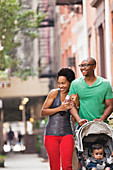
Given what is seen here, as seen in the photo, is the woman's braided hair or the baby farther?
the woman's braided hair

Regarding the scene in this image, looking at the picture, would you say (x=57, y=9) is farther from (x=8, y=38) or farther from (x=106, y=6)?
(x=106, y=6)

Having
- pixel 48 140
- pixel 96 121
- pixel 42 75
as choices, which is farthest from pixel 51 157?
pixel 42 75

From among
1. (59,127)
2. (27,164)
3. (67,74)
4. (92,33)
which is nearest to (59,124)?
(59,127)

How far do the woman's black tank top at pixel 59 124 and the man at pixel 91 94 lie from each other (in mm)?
571

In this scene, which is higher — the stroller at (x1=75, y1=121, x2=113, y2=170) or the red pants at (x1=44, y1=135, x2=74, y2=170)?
the stroller at (x1=75, y1=121, x2=113, y2=170)

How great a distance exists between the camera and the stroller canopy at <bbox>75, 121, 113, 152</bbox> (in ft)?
23.5

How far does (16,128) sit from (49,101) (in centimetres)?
5772

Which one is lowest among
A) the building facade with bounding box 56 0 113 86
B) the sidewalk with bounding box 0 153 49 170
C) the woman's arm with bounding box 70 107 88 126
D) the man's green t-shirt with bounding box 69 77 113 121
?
the sidewalk with bounding box 0 153 49 170

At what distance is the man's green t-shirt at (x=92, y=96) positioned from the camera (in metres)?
7.67

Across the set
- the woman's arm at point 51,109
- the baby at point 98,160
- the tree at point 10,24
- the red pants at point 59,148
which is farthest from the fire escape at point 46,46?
the baby at point 98,160

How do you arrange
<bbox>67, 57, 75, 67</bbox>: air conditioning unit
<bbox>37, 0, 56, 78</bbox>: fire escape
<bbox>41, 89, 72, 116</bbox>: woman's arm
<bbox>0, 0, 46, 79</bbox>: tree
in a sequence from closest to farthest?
<bbox>41, 89, 72, 116</bbox>: woman's arm, <bbox>0, 0, 46, 79</bbox>: tree, <bbox>67, 57, 75, 67</bbox>: air conditioning unit, <bbox>37, 0, 56, 78</bbox>: fire escape

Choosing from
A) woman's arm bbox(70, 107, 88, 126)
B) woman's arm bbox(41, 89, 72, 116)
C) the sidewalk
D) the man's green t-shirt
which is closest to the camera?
woman's arm bbox(70, 107, 88, 126)

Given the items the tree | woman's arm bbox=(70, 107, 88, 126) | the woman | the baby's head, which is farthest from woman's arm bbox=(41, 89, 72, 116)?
the tree

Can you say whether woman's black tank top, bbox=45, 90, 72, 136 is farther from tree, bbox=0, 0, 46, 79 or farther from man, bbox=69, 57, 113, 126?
tree, bbox=0, 0, 46, 79
